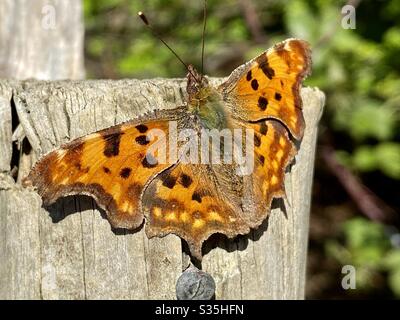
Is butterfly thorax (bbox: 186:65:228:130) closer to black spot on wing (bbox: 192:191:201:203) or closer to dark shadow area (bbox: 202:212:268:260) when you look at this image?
black spot on wing (bbox: 192:191:201:203)

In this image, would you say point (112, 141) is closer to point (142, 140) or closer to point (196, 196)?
A: point (142, 140)

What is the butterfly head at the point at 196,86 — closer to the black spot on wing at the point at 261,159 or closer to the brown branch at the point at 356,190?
the black spot on wing at the point at 261,159

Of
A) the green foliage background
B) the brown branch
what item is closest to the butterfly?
the green foliage background

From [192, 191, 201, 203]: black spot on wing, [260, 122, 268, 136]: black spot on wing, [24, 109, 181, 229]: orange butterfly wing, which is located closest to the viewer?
[24, 109, 181, 229]: orange butterfly wing

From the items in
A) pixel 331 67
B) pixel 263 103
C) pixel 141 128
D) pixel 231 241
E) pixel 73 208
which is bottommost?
pixel 231 241

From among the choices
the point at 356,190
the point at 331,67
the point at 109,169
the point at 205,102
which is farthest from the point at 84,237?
the point at 356,190

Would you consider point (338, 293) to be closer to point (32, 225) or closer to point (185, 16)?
point (185, 16)
